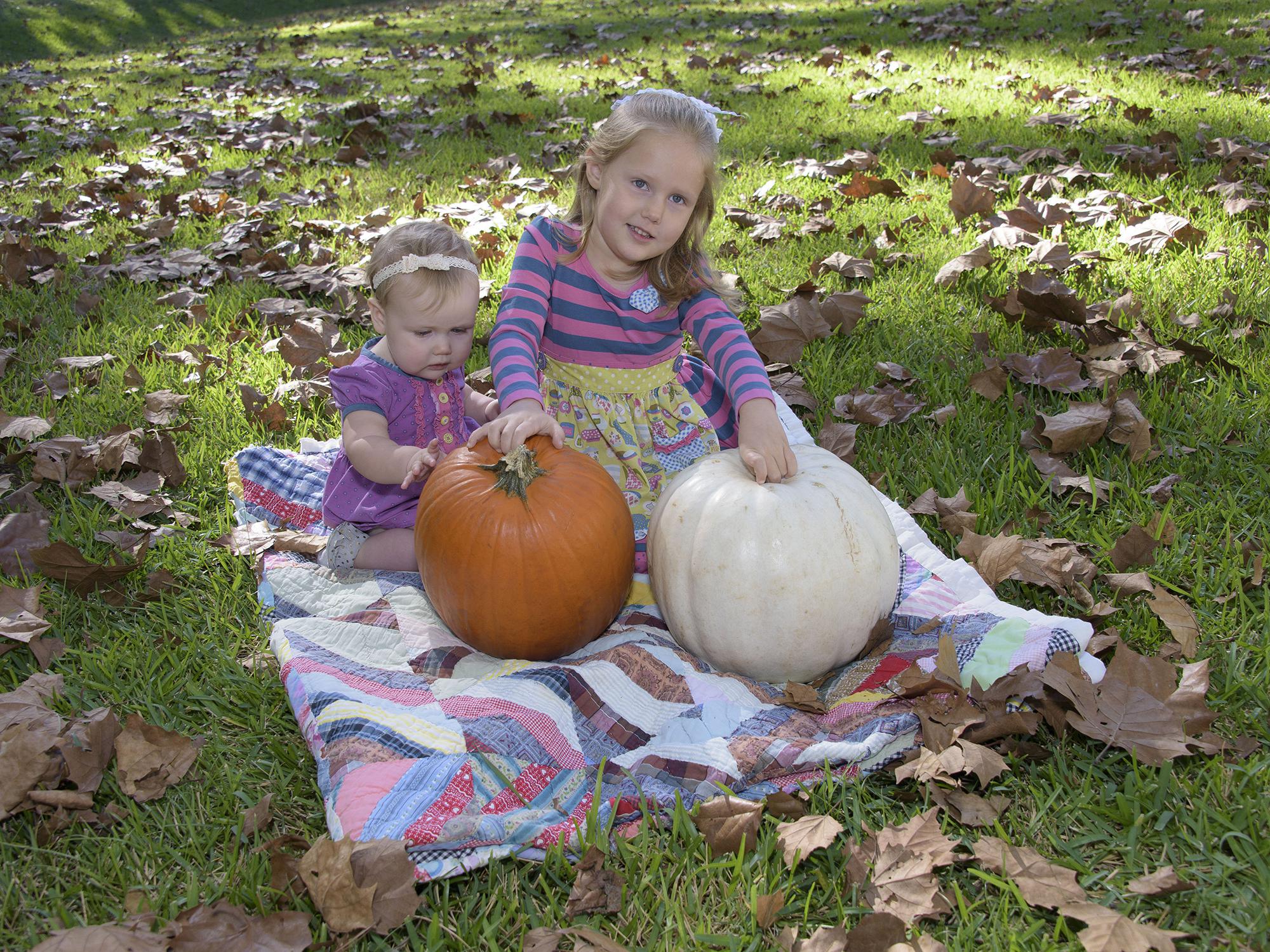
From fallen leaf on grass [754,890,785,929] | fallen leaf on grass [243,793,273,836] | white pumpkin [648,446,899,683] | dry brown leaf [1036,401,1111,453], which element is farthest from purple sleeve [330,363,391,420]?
dry brown leaf [1036,401,1111,453]

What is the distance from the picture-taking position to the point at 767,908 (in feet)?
5.83

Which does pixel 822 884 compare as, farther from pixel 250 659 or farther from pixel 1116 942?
pixel 250 659

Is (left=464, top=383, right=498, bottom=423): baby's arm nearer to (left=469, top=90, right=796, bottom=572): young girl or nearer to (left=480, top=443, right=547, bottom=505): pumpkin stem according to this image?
(left=469, top=90, right=796, bottom=572): young girl

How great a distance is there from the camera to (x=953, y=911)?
1789 millimetres

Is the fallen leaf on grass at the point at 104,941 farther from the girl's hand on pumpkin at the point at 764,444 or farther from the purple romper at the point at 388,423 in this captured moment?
the girl's hand on pumpkin at the point at 764,444

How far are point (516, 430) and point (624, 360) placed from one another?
2.82ft

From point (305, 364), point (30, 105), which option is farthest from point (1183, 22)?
point (30, 105)

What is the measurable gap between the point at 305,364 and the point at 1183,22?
30.7ft

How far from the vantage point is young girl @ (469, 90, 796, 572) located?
301 centimetres

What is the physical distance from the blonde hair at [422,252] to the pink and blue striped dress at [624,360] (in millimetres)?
224

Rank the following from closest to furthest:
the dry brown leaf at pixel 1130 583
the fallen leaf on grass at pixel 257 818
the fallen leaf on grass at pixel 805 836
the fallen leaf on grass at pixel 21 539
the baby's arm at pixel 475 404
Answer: the fallen leaf on grass at pixel 805 836, the fallen leaf on grass at pixel 257 818, the dry brown leaf at pixel 1130 583, the fallen leaf on grass at pixel 21 539, the baby's arm at pixel 475 404

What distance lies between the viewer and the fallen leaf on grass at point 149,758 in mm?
2113

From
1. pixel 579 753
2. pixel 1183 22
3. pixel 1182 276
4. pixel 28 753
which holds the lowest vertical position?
pixel 579 753

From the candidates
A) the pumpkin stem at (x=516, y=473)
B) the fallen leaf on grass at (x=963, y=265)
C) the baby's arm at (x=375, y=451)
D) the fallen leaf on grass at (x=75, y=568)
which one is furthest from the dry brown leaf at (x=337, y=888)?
the fallen leaf on grass at (x=963, y=265)
